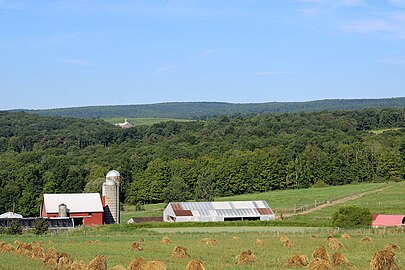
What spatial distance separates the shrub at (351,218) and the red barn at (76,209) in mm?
27608

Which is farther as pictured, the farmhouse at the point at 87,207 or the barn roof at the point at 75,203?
the barn roof at the point at 75,203

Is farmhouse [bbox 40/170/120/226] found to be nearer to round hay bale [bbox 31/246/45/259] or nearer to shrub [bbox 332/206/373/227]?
shrub [bbox 332/206/373/227]

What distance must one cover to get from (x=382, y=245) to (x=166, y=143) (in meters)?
109

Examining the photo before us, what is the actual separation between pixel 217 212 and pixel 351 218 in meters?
21.7

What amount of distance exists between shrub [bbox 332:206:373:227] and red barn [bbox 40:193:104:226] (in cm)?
2761

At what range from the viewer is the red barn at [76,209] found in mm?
75125

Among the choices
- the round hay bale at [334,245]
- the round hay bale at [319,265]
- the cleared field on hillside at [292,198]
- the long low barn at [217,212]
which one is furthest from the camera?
the cleared field on hillside at [292,198]

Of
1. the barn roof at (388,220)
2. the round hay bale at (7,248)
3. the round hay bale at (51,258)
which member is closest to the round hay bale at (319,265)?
the round hay bale at (51,258)

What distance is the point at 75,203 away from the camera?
251ft

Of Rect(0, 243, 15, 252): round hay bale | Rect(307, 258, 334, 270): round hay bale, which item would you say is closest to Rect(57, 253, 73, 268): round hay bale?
Rect(0, 243, 15, 252): round hay bale

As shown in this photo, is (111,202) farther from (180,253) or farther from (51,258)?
(51,258)

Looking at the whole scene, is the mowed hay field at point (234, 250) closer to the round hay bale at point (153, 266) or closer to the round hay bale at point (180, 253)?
the round hay bale at point (180, 253)

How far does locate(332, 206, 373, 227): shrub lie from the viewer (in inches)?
2303

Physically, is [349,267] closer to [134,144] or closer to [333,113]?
[134,144]
